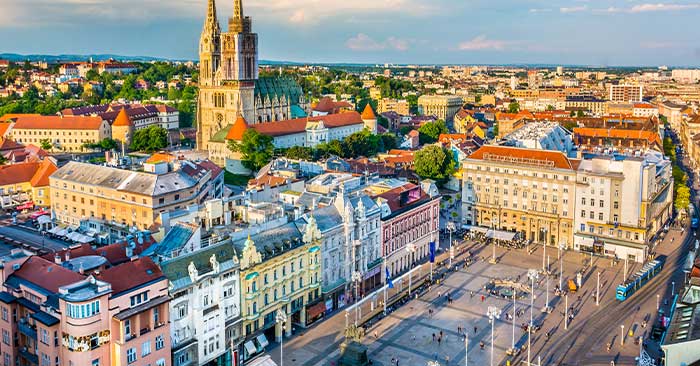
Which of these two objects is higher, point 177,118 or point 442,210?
point 177,118

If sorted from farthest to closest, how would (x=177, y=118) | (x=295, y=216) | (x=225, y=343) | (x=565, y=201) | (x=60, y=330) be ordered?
(x=177, y=118), (x=565, y=201), (x=295, y=216), (x=225, y=343), (x=60, y=330)

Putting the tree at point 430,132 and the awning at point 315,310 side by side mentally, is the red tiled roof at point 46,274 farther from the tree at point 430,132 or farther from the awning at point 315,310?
the tree at point 430,132

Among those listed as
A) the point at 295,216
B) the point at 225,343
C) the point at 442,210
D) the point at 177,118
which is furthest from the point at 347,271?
the point at 177,118

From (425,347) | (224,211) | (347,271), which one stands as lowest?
(425,347)

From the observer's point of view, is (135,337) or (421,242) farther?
(421,242)

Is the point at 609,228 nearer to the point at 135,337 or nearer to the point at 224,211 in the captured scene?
the point at 224,211

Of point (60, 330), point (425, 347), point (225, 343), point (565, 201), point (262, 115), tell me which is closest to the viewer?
point (60, 330)

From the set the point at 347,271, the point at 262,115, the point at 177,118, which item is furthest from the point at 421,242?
the point at 177,118
